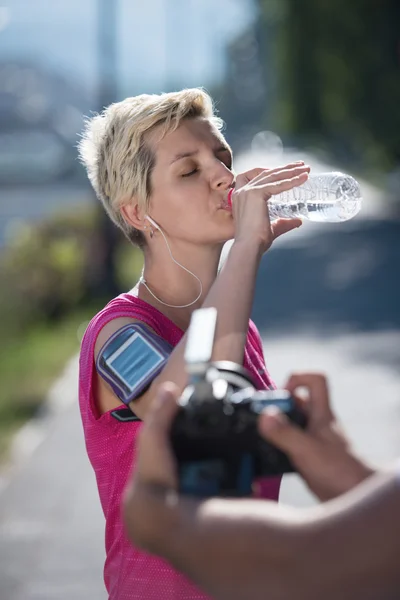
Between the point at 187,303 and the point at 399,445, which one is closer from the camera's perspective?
the point at 187,303

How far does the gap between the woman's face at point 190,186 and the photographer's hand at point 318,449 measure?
1.19 m

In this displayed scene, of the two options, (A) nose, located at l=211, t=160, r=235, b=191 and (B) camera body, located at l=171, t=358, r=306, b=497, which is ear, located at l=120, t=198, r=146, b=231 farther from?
(B) camera body, located at l=171, t=358, r=306, b=497

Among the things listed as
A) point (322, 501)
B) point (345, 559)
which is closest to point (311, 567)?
point (345, 559)

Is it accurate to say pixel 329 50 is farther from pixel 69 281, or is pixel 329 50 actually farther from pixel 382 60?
pixel 69 281

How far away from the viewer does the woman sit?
93.4 inches

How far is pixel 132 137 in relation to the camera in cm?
286

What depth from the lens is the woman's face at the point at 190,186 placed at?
283 centimetres

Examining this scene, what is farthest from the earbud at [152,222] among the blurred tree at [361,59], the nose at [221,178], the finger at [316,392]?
the blurred tree at [361,59]

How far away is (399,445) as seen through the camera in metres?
8.41

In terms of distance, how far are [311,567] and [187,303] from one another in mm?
1581

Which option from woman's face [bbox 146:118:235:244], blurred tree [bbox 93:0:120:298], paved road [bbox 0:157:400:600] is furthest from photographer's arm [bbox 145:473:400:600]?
blurred tree [bbox 93:0:120:298]

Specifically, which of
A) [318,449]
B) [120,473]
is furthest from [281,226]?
[318,449]

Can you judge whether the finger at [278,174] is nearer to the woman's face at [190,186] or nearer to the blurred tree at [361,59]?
the woman's face at [190,186]

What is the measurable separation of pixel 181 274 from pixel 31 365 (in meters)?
9.56
